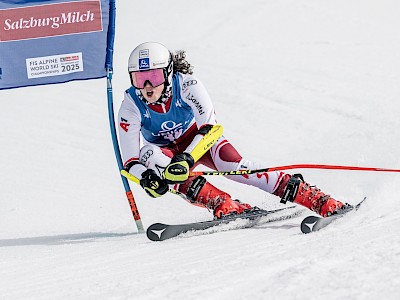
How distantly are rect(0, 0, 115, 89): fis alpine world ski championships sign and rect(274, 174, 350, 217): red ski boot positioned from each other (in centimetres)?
191

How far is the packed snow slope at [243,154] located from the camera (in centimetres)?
276

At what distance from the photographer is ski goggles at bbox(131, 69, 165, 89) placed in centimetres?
492

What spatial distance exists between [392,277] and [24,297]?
1.41 m

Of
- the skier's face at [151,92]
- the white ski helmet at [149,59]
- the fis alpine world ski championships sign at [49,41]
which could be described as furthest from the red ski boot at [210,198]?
the fis alpine world ski championships sign at [49,41]

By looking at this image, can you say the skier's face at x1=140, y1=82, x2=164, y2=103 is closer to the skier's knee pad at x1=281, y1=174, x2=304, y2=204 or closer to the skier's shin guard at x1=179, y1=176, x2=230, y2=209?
the skier's shin guard at x1=179, y1=176, x2=230, y2=209

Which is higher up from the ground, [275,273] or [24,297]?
Answer: [275,273]

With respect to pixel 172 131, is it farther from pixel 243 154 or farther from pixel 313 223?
pixel 243 154

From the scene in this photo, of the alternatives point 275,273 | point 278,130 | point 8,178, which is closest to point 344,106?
point 278,130

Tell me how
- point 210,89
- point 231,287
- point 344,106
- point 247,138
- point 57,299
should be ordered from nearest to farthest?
1. point 231,287
2. point 57,299
3. point 247,138
4. point 344,106
5. point 210,89

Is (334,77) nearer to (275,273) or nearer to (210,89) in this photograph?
(210,89)

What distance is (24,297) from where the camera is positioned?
9.53 ft

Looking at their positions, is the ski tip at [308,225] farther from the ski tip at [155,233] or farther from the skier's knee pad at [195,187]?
the skier's knee pad at [195,187]

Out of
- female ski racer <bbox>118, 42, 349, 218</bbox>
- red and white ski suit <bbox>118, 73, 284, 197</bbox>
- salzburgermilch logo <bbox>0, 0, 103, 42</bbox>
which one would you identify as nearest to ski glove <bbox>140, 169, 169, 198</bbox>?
female ski racer <bbox>118, 42, 349, 218</bbox>

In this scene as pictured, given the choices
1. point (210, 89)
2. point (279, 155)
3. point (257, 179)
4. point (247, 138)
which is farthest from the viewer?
point (210, 89)
